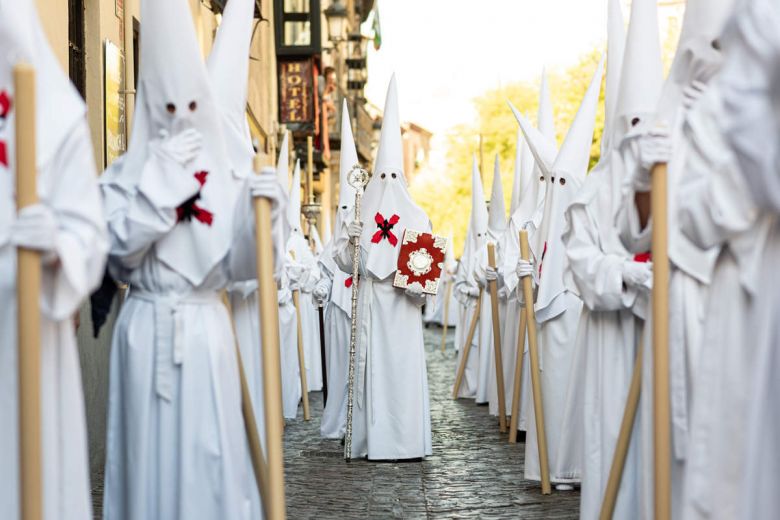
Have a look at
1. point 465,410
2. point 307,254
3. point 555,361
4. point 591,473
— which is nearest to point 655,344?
point 591,473

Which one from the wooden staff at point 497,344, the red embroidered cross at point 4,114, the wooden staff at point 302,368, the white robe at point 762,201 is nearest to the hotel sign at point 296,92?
the wooden staff at point 302,368

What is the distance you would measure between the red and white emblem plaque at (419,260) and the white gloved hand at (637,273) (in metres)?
4.06

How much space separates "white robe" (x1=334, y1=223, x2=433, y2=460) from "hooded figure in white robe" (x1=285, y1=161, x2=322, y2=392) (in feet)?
11.4

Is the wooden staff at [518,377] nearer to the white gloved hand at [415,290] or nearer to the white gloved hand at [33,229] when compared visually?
the white gloved hand at [415,290]

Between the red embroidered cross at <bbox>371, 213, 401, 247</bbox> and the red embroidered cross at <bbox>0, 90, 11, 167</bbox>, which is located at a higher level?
the red embroidered cross at <bbox>0, 90, 11, 167</bbox>

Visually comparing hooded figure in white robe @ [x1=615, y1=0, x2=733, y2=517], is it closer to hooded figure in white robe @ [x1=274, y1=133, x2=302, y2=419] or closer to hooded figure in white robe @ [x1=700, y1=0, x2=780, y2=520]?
hooded figure in white robe @ [x1=700, y1=0, x2=780, y2=520]

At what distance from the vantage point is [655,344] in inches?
226

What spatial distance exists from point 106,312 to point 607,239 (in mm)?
3036

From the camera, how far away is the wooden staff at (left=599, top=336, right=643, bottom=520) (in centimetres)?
644

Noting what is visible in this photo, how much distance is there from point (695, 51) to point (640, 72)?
4.83ft

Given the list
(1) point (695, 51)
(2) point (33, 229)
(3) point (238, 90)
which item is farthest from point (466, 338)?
(2) point (33, 229)

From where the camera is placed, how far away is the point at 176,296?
625cm

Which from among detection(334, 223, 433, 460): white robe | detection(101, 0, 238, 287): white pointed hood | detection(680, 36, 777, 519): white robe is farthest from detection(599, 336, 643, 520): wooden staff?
detection(334, 223, 433, 460): white robe

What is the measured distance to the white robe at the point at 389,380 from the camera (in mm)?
11508
